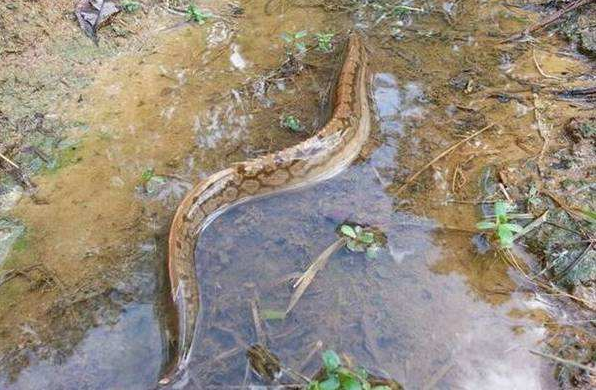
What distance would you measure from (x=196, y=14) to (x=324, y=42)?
4.96ft

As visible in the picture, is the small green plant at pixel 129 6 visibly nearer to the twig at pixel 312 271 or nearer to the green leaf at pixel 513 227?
the twig at pixel 312 271

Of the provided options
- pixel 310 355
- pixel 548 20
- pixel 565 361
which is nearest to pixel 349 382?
pixel 310 355

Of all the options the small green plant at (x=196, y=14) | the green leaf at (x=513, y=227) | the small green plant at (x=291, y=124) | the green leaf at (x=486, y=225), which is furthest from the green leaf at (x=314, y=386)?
the small green plant at (x=196, y=14)

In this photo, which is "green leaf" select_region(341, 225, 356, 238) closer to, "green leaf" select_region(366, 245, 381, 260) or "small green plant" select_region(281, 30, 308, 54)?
"green leaf" select_region(366, 245, 381, 260)

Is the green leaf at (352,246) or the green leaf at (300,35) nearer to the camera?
the green leaf at (352,246)

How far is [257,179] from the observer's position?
4.23 metres

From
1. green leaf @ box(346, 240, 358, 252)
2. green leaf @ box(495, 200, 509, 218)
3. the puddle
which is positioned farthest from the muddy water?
green leaf @ box(495, 200, 509, 218)

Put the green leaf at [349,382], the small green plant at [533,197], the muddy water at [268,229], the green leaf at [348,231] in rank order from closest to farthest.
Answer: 1. the green leaf at [349,382]
2. the muddy water at [268,229]
3. the green leaf at [348,231]
4. the small green plant at [533,197]

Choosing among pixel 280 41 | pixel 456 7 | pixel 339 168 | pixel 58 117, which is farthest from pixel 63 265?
pixel 456 7

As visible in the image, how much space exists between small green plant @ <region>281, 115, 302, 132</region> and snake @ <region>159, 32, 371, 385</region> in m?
0.33

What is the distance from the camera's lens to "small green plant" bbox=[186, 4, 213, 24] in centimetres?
590

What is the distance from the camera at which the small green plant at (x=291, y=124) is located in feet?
15.9

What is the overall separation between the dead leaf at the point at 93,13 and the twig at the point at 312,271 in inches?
140

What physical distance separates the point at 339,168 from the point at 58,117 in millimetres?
2665
